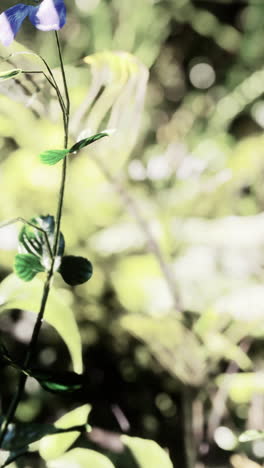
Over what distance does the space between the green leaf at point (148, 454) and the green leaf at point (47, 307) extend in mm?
67

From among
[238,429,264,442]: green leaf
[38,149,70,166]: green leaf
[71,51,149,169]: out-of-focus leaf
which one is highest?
[71,51,149,169]: out-of-focus leaf

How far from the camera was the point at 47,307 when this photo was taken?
0.93ft

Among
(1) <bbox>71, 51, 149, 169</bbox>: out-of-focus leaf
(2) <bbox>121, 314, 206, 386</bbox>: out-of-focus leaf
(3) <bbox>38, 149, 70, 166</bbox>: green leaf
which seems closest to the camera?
(3) <bbox>38, 149, 70, 166</bbox>: green leaf

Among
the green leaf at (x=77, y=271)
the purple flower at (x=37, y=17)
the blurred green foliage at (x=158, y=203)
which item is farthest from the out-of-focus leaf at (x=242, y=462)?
the purple flower at (x=37, y=17)

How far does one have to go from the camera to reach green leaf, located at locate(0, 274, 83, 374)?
0.90ft

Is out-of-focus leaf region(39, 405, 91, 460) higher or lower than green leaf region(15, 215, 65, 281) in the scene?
lower

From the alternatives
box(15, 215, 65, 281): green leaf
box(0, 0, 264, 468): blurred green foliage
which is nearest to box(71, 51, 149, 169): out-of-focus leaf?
box(0, 0, 264, 468): blurred green foliage

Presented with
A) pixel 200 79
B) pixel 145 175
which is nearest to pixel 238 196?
pixel 145 175

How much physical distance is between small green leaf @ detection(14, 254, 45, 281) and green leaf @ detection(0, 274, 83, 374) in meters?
0.03

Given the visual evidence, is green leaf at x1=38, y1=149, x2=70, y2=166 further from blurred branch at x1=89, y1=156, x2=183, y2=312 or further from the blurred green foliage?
blurred branch at x1=89, y1=156, x2=183, y2=312

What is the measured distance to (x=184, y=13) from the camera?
870 millimetres

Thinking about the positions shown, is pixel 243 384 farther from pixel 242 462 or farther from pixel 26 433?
pixel 26 433

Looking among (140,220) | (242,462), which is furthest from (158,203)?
(242,462)

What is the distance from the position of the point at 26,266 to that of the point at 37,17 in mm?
123
